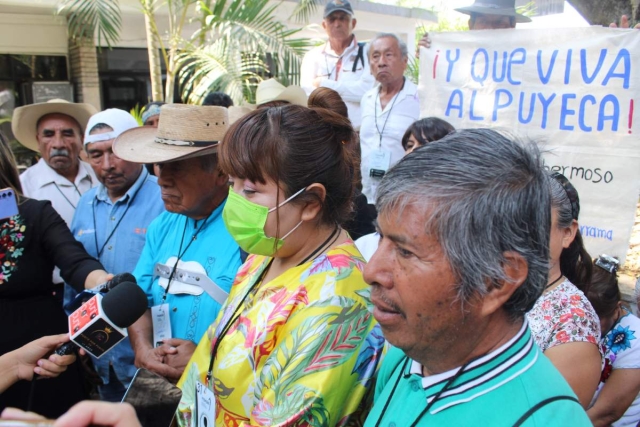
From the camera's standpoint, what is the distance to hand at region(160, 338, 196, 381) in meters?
2.21

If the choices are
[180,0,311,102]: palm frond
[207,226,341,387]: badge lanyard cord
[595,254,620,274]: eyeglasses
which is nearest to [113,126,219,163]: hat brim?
[207,226,341,387]: badge lanyard cord

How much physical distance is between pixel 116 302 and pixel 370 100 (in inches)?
134

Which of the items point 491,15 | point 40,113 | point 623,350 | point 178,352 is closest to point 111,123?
point 40,113

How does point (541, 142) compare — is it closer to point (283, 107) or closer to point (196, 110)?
point (283, 107)

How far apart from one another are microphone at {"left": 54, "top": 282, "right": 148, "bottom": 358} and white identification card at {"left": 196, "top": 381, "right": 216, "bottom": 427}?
367mm

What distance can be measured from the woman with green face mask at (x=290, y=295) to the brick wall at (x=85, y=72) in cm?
916

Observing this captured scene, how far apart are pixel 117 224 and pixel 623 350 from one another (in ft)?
9.17

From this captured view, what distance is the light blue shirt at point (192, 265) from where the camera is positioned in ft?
A: 7.59

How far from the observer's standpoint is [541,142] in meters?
1.53

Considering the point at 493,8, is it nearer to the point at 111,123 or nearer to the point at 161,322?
the point at 111,123

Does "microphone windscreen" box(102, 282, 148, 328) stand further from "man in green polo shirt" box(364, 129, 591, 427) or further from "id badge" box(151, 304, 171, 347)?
"man in green polo shirt" box(364, 129, 591, 427)

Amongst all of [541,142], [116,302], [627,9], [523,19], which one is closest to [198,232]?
[116,302]

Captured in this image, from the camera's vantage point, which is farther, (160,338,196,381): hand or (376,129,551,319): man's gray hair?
(160,338,196,381): hand

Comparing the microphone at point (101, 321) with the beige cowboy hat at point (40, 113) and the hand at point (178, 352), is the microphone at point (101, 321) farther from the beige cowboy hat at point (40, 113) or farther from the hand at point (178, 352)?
the beige cowboy hat at point (40, 113)
